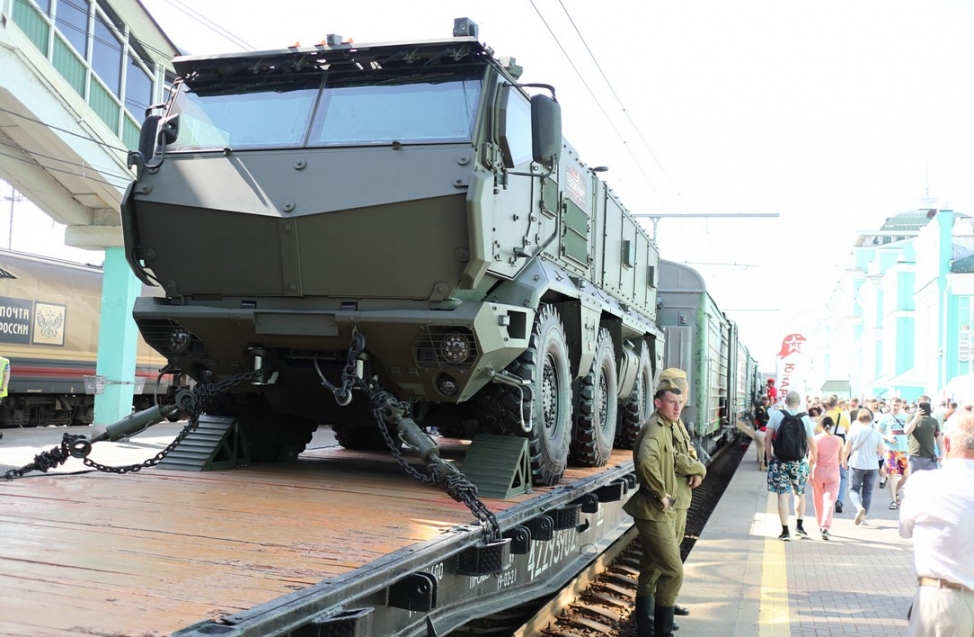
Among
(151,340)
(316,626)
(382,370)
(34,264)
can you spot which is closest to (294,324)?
(382,370)

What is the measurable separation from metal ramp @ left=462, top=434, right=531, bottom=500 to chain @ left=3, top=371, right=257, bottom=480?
1.58 metres

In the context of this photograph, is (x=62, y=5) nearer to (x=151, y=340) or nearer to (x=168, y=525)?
(x=151, y=340)

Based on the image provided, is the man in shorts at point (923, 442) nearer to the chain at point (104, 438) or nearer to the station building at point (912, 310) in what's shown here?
the station building at point (912, 310)

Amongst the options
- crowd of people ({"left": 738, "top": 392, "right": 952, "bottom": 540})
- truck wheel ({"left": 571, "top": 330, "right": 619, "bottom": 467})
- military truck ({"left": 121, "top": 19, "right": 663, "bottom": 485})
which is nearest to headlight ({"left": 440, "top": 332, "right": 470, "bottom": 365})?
military truck ({"left": 121, "top": 19, "right": 663, "bottom": 485})

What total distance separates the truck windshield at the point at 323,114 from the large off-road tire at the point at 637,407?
550 cm

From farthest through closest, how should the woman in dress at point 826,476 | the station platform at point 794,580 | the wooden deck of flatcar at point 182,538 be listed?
the woman in dress at point 826,476, the station platform at point 794,580, the wooden deck of flatcar at point 182,538

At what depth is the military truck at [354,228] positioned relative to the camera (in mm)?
6039

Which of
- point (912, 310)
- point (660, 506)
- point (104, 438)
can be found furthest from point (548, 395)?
point (912, 310)

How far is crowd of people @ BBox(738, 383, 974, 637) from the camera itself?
413 cm

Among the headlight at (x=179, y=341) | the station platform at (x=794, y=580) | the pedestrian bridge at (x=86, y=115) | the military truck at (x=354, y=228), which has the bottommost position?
the station platform at (x=794, y=580)

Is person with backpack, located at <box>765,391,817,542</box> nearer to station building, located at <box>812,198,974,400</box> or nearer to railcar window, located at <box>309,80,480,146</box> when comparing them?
railcar window, located at <box>309,80,480,146</box>

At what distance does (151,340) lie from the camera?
676 centimetres

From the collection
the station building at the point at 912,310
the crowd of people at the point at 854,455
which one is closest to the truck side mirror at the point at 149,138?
the crowd of people at the point at 854,455

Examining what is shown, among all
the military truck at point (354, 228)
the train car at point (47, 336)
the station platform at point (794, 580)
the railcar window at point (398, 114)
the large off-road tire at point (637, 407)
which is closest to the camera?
the military truck at point (354, 228)
